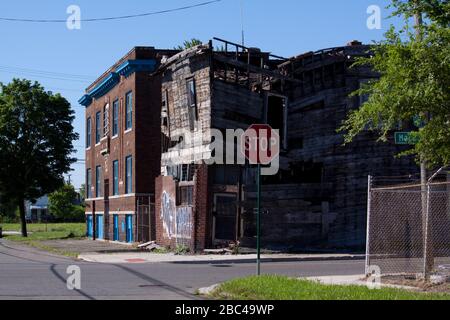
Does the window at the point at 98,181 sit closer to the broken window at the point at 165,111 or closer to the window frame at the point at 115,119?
the window frame at the point at 115,119

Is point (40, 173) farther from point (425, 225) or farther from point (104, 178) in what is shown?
point (425, 225)

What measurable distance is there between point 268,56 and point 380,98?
17.9 m

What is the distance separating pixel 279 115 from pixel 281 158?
1.97 m

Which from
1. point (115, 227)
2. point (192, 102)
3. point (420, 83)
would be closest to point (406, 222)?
point (192, 102)

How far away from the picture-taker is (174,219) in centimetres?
2722

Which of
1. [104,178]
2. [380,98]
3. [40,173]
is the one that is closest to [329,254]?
[380,98]

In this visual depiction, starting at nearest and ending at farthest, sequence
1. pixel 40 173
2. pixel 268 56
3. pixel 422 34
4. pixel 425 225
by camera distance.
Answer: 1. pixel 422 34
2. pixel 425 225
3. pixel 268 56
4. pixel 40 173

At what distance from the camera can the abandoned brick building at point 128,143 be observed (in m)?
32.8

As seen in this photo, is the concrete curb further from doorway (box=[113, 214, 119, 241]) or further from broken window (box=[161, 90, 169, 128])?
doorway (box=[113, 214, 119, 241])

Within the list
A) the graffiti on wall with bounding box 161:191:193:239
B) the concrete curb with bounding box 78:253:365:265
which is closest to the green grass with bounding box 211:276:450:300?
the concrete curb with bounding box 78:253:365:265

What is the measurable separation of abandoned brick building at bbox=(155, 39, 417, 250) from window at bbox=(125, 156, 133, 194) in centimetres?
611

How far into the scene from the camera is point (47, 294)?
479 inches
